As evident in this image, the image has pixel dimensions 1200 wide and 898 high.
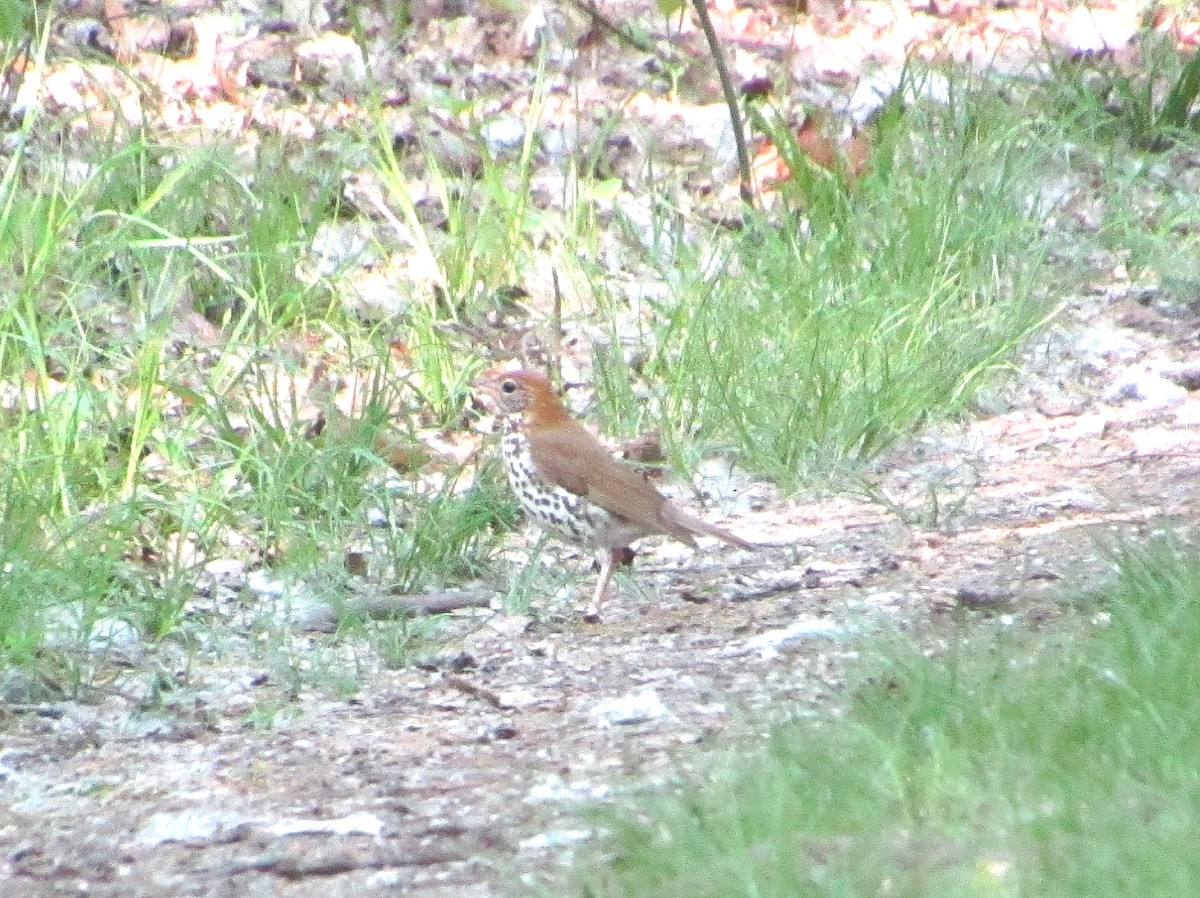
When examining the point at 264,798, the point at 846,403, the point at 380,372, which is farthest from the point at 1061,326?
the point at 264,798

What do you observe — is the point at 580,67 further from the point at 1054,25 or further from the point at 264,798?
the point at 264,798

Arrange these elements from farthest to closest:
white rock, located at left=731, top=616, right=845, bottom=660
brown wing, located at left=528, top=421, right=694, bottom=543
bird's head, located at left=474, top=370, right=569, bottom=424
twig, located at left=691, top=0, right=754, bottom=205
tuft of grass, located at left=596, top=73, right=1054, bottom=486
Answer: twig, located at left=691, top=0, right=754, bottom=205 → tuft of grass, located at left=596, top=73, right=1054, bottom=486 → bird's head, located at left=474, top=370, right=569, bottom=424 → brown wing, located at left=528, top=421, right=694, bottom=543 → white rock, located at left=731, top=616, right=845, bottom=660

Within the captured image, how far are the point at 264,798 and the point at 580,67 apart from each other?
6.58m

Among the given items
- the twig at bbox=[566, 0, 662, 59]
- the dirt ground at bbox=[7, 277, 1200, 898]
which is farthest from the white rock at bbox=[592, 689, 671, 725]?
the twig at bbox=[566, 0, 662, 59]

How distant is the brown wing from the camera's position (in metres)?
5.64

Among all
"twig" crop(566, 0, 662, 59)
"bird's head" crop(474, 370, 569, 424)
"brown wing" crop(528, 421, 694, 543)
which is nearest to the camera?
"brown wing" crop(528, 421, 694, 543)

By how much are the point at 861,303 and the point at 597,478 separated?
1.83 metres

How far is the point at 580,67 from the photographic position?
10.1 meters

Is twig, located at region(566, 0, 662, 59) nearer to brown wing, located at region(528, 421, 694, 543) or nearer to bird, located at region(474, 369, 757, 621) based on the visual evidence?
bird, located at region(474, 369, 757, 621)

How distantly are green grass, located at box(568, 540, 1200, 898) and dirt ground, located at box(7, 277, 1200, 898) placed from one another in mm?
215

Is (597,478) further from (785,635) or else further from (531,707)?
(531,707)

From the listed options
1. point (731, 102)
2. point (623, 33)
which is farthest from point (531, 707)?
point (623, 33)

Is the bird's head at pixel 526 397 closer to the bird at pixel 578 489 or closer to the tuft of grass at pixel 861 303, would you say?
the bird at pixel 578 489

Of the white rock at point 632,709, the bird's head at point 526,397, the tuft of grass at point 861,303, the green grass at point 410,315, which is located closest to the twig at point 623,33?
the green grass at point 410,315
